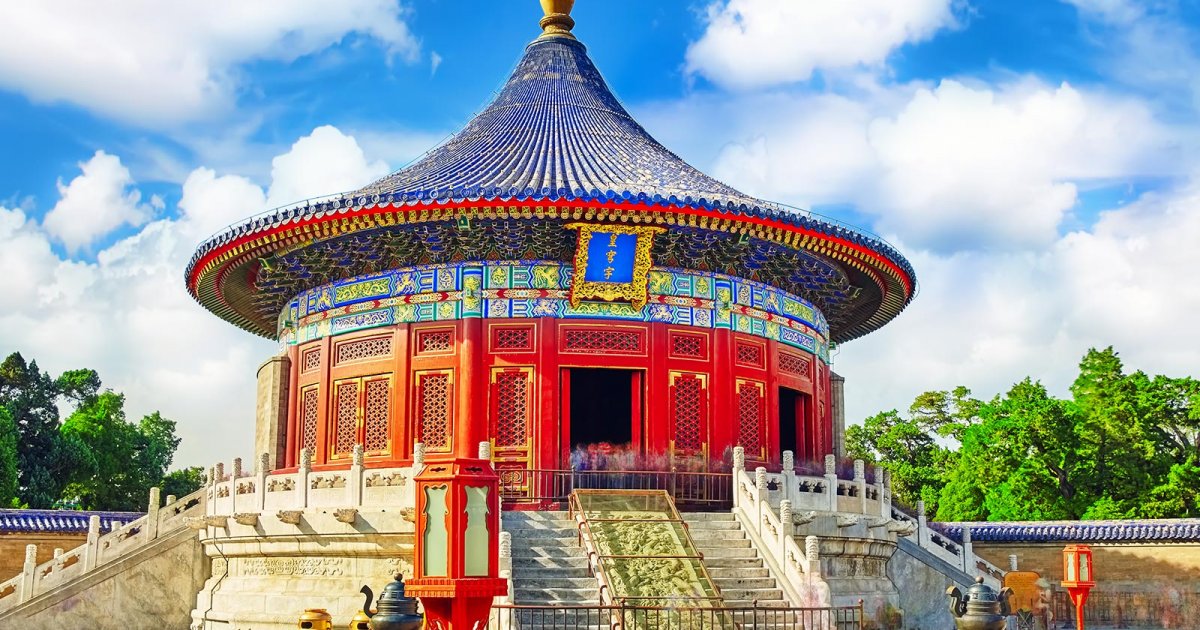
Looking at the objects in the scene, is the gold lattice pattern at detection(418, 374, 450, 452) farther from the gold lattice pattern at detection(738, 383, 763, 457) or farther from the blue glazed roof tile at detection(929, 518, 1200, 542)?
the blue glazed roof tile at detection(929, 518, 1200, 542)

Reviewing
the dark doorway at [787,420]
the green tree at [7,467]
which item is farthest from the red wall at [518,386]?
the green tree at [7,467]

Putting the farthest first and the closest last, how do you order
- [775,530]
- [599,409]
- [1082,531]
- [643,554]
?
[599,409] < [1082,531] < [775,530] < [643,554]

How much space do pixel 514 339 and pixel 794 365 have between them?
5383mm

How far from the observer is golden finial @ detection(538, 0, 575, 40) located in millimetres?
27750

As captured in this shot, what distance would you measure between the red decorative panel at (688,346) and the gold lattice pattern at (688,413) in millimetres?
375

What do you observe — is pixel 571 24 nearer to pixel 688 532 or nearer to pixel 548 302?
pixel 548 302

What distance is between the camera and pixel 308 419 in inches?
898

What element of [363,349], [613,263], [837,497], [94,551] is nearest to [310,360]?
[363,349]

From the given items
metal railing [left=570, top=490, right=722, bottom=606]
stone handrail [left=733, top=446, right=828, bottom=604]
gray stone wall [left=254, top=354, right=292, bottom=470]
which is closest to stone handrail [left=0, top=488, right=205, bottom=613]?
gray stone wall [left=254, top=354, right=292, bottom=470]

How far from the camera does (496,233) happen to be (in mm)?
20969

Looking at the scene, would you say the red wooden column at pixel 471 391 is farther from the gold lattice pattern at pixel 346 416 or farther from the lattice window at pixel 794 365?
the lattice window at pixel 794 365

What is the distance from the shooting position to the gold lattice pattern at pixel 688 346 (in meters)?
21.5

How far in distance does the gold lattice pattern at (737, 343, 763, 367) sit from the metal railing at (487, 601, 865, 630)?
23.5 feet

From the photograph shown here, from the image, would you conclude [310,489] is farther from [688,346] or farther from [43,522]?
[43,522]
